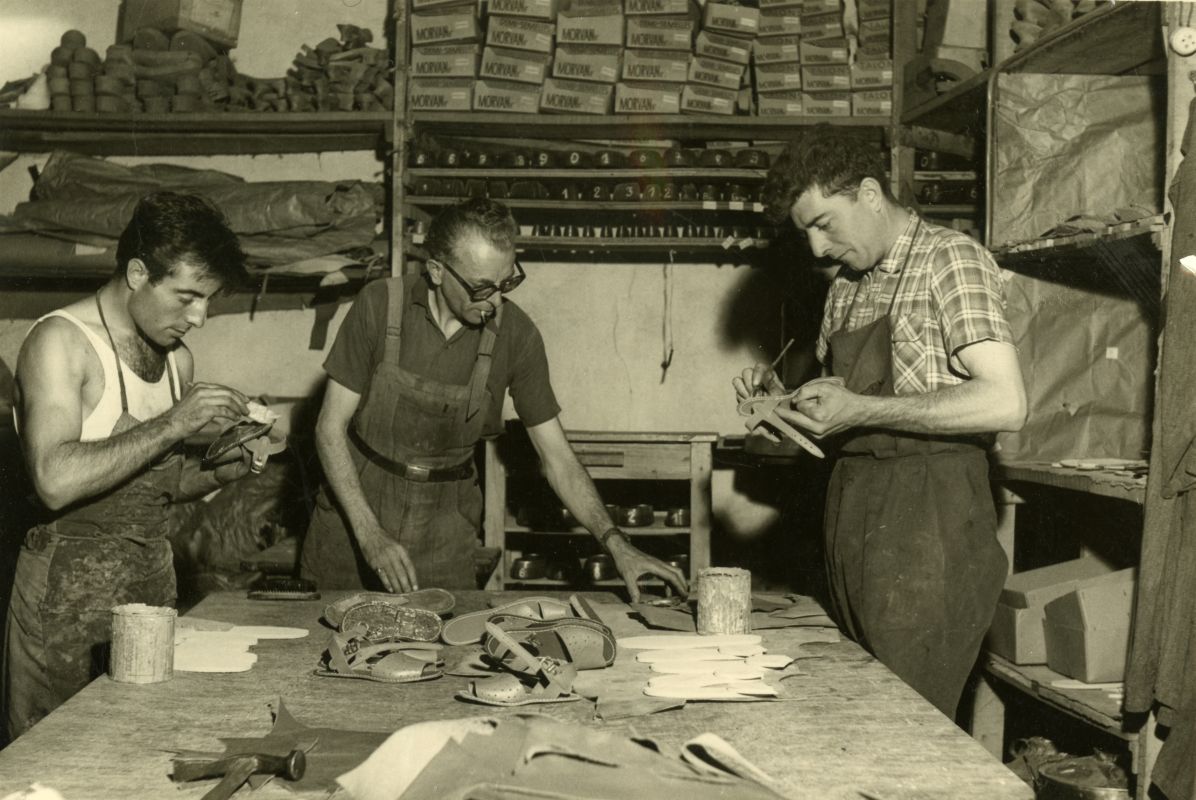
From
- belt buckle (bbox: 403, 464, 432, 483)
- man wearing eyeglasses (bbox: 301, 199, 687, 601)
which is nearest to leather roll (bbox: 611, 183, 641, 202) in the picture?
man wearing eyeglasses (bbox: 301, 199, 687, 601)

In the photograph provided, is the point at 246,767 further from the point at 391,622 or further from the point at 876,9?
the point at 876,9

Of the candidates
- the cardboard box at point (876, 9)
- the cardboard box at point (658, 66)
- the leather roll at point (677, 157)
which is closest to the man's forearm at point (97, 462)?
the leather roll at point (677, 157)

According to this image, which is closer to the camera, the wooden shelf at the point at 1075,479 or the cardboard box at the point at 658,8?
the wooden shelf at the point at 1075,479

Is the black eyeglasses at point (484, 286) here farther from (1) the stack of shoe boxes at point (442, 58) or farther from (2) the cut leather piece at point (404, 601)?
(1) the stack of shoe boxes at point (442, 58)

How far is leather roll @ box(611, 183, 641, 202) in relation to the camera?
5.28 metres

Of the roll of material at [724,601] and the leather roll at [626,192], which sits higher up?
the leather roll at [626,192]

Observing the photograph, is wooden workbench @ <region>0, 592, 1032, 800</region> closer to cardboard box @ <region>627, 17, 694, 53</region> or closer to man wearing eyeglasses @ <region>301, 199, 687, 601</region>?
man wearing eyeglasses @ <region>301, 199, 687, 601</region>

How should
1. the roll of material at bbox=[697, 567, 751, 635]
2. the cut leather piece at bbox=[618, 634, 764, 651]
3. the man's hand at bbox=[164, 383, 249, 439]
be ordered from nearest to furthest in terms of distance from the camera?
the cut leather piece at bbox=[618, 634, 764, 651]
the roll of material at bbox=[697, 567, 751, 635]
the man's hand at bbox=[164, 383, 249, 439]

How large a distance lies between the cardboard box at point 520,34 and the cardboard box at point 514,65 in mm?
28

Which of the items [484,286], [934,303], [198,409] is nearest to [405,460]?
[484,286]

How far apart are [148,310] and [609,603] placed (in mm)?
1391

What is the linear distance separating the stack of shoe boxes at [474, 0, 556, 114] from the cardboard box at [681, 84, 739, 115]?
670mm

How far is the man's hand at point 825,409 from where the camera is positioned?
9.47ft

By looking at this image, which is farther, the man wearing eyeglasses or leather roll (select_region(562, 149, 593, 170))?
leather roll (select_region(562, 149, 593, 170))
